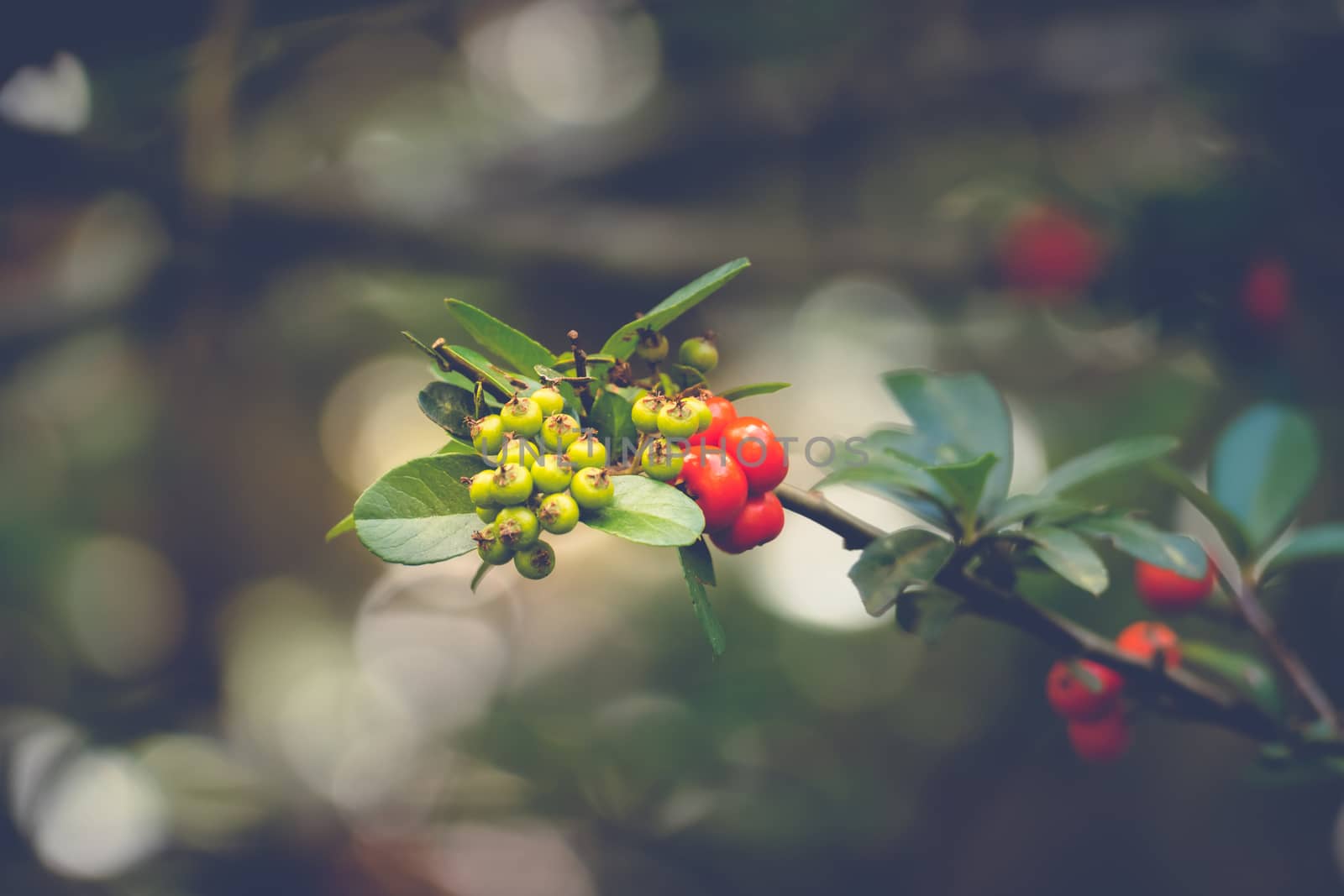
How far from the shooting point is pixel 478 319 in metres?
0.53

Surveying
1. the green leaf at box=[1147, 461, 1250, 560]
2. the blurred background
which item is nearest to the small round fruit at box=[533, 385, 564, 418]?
the green leaf at box=[1147, 461, 1250, 560]

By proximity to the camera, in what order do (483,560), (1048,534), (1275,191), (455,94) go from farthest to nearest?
A: (455,94) → (1275,191) → (1048,534) → (483,560)

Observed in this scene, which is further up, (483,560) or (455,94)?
(455,94)

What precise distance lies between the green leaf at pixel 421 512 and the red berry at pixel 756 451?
16 centimetres

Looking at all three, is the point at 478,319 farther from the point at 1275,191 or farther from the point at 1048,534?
the point at 1275,191

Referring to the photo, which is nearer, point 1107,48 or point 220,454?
point 1107,48

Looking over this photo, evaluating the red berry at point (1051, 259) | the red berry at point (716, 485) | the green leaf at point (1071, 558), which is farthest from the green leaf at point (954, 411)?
the red berry at point (1051, 259)

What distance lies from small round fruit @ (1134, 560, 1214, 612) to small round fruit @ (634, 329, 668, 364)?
23.9 inches

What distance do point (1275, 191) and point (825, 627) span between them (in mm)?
1713

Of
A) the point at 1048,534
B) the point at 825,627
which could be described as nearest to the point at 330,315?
the point at 825,627

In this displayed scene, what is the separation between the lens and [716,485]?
1.78 feet

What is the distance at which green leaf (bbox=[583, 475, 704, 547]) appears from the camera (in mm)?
456

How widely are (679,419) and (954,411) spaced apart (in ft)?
1.27

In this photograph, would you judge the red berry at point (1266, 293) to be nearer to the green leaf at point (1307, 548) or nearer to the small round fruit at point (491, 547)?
the green leaf at point (1307, 548)
